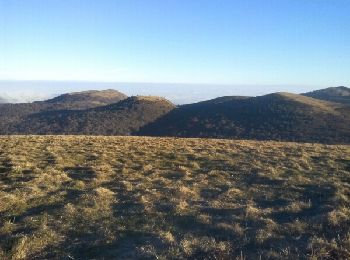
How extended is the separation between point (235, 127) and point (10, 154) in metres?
116

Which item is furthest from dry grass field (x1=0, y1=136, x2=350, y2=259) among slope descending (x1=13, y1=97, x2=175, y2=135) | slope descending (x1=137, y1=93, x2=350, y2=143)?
slope descending (x1=13, y1=97, x2=175, y2=135)

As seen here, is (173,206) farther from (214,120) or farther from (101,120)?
(101,120)

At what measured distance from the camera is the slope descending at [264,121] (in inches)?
4673

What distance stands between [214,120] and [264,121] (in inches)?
742

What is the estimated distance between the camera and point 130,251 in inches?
454

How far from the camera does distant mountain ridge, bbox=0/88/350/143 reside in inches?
4845

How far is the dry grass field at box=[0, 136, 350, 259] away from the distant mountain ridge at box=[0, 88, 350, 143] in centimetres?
8985

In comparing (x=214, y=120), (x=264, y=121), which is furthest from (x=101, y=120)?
(x=264, y=121)

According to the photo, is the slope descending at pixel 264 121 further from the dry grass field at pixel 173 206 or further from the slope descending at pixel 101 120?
the dry grass field at pixel 173 206

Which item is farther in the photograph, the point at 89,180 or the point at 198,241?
the point at 89,180

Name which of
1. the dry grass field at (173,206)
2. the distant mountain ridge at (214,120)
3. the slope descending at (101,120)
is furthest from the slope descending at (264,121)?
the dry grass field at (173,206)

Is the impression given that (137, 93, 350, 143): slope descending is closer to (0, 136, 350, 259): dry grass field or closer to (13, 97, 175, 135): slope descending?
(13, 97, 175, 135): slope descending

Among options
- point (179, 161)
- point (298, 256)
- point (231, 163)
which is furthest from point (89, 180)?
point (298, 256)

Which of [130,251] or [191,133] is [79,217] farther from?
[191,133]
